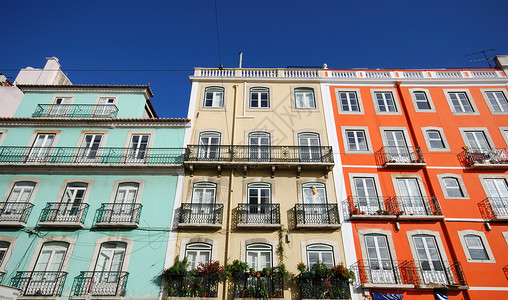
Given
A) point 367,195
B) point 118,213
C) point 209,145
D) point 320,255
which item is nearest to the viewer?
point 320,255

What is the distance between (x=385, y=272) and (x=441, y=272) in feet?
8.59

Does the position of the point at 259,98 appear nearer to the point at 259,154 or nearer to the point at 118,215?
the point at 259,154

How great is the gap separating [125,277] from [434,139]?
60.2ft

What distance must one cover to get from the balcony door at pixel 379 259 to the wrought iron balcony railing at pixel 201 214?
24.6 ft

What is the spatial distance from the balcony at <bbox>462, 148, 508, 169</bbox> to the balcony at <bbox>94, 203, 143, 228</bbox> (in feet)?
59.3

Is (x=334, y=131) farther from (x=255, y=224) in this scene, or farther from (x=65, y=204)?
(x=65, y=204)

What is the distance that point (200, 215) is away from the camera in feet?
54.1

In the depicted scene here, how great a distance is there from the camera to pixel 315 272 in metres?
14.5

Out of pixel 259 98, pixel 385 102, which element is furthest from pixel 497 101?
pixel 259 98

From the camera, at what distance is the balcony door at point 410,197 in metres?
16.6

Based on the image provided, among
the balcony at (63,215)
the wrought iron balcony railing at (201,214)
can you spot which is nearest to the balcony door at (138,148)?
the balcony at (63,215)

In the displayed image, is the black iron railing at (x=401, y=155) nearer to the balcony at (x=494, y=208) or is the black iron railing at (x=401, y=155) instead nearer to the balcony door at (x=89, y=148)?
the balcony at (x=494, y=208)

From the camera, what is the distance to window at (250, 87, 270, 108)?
21172 mm

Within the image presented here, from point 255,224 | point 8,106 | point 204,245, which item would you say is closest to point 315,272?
point 255,224
